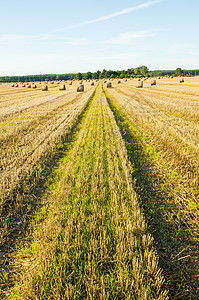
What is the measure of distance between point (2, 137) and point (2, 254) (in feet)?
25.3

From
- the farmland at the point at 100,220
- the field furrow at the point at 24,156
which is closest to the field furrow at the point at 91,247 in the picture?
the farmland at the point at 100,220

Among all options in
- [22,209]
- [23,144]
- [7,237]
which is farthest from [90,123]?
[7,237]

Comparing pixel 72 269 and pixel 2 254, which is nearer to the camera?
pixel 72 269

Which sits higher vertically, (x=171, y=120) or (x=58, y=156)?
(x=171, y=120)

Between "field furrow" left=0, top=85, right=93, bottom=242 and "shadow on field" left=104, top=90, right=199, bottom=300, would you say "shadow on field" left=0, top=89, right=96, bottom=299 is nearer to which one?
"field furrow" left=0, top=85, right=93, bottom=242

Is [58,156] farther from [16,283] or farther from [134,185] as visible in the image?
[16,283]

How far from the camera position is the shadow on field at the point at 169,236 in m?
2.76

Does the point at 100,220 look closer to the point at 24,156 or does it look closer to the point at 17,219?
the point at 17,219

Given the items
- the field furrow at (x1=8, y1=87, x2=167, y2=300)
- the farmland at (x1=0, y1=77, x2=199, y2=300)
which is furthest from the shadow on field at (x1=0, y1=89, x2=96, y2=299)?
the field furrow at (x1=8, y1=87, x2=167, y2=300)

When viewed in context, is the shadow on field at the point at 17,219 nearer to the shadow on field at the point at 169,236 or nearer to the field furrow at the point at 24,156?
the field furrow at the point at 24,156

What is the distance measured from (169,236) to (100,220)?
A: 142 cm

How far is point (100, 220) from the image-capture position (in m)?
3.87

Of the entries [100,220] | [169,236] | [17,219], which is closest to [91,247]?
[100,220]

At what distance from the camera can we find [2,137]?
981 cm
